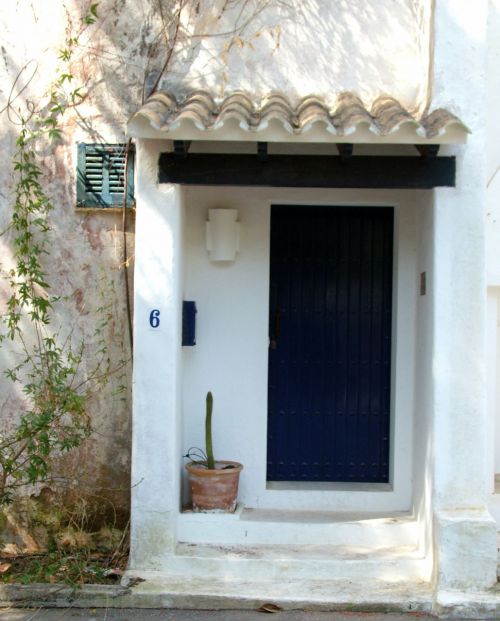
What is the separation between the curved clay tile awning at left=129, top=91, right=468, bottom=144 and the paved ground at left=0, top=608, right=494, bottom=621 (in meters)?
3.31

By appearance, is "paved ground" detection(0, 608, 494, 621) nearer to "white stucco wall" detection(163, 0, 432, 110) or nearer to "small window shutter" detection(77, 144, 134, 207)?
"small window shutter" detection(77, 144, 134, 207)

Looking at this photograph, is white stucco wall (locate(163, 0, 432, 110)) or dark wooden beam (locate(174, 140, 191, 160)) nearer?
dark wooden beam (locate(174, 140, 191, 160))

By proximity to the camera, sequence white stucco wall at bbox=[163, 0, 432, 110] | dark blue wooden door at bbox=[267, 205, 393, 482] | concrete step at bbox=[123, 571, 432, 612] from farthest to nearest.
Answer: dark blue wooden door at bbox=[267, 205, 393, 482] < white stucco wall at bbox=[163, 0, 432, 110] < concrete step at bbox=[123, 571, 432, 612]

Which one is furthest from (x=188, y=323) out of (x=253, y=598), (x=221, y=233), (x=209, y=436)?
(x=253, y=598)

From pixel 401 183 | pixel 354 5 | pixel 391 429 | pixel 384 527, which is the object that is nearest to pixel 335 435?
pixel 391 429

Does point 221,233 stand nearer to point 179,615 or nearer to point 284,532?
point 284,532

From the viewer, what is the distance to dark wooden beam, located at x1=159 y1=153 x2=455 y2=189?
20.2 ft

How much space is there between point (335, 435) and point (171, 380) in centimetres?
177

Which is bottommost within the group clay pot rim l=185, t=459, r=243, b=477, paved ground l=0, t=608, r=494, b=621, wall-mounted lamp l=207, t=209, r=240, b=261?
paved ground l=0, t=608, r=494, b=621

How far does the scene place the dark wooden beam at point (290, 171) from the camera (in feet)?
20.2

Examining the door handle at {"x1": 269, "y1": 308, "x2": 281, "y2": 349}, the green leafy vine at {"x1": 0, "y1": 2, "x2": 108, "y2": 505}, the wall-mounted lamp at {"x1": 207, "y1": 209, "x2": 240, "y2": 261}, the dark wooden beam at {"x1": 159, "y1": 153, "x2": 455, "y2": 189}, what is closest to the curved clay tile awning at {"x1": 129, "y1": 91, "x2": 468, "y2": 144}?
the dark wooden beam at {"x1": 159, "y1": 153, "x2": 455, "y2": 189}

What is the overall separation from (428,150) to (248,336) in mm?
2198

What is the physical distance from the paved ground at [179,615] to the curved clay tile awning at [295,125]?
3.31 m

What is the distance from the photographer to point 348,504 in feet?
22.8
